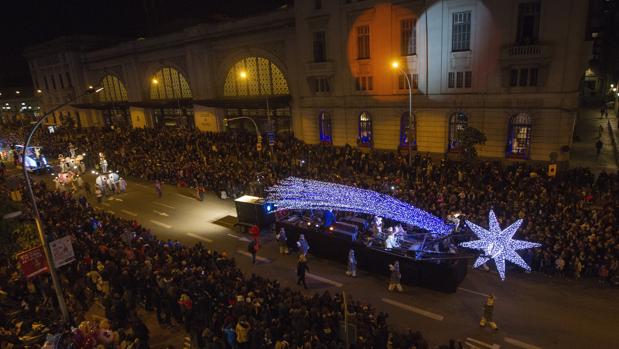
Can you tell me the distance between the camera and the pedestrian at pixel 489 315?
14.1 meters

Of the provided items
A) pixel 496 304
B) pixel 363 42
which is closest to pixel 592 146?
pixel 363 42

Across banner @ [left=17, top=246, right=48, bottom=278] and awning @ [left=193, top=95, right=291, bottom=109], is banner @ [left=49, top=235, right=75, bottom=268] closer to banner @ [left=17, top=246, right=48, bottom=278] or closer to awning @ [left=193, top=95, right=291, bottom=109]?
banner @ [left=17, top=246, right=48, bottom=278]

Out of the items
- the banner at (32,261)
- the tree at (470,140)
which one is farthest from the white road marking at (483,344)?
the tree at (470,140)

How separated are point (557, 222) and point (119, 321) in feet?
62.2

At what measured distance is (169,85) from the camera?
57.1 meters

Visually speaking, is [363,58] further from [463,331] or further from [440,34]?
[463,331]

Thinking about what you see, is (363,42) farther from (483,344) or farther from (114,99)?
(114,99)

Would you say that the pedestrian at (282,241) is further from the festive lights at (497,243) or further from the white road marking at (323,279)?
the festive lights at (497,243)

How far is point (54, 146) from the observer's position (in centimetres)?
5172

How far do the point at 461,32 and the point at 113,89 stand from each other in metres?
59.5

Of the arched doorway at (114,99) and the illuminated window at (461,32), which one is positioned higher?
the illuminated window at (461,32)

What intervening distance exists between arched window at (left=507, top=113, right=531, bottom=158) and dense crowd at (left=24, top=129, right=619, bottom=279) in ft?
3.90

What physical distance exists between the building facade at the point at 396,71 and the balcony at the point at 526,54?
67mm

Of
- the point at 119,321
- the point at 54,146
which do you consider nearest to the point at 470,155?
the point at 119,321
